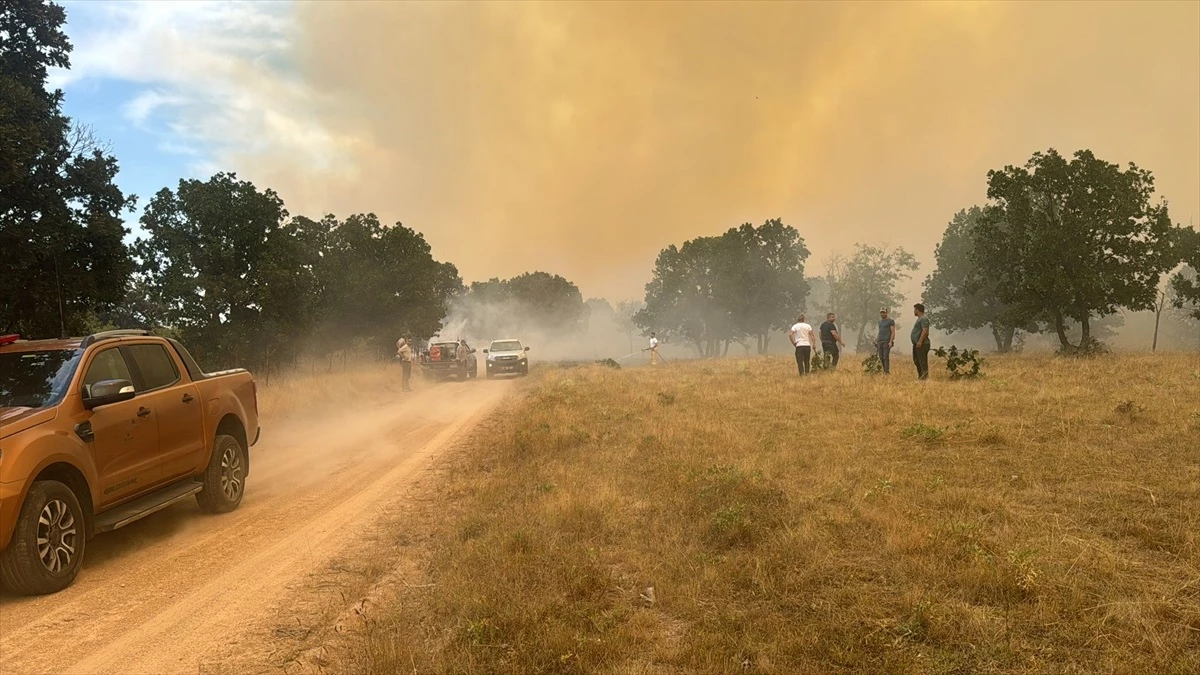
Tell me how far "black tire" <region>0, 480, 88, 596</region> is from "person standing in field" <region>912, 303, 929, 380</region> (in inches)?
693

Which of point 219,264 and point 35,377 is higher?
point 219,264

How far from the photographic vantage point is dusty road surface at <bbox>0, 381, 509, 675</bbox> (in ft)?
13.5

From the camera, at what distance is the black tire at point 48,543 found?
16.0 ft

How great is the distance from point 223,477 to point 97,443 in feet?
7.07

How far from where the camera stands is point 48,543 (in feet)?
16.9

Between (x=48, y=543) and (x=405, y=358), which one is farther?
(x=405, y=358)

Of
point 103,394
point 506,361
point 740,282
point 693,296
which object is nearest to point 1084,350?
point 506,361

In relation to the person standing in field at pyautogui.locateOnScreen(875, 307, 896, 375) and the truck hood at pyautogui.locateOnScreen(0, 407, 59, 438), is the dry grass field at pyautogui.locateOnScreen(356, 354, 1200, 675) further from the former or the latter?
the person standing in field at pyautogui.locateOnScreen(875, 307, 896, 375)

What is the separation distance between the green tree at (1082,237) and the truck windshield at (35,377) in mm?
34356

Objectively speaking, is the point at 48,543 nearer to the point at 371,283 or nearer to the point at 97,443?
the point at 97,443

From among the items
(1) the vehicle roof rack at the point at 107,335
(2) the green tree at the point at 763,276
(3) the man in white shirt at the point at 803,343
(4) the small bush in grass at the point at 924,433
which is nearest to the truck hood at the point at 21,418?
(1) the vehicle roof rack at the point at 107,335

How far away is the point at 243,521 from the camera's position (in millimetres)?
7469

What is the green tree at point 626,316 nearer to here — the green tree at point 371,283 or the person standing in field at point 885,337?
the green tree at point 371,283

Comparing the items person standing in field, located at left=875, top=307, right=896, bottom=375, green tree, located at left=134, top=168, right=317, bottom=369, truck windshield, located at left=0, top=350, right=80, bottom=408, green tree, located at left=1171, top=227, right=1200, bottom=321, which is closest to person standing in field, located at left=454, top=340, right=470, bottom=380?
green tree, located at left=134, top=168, right=317, bottom=369
